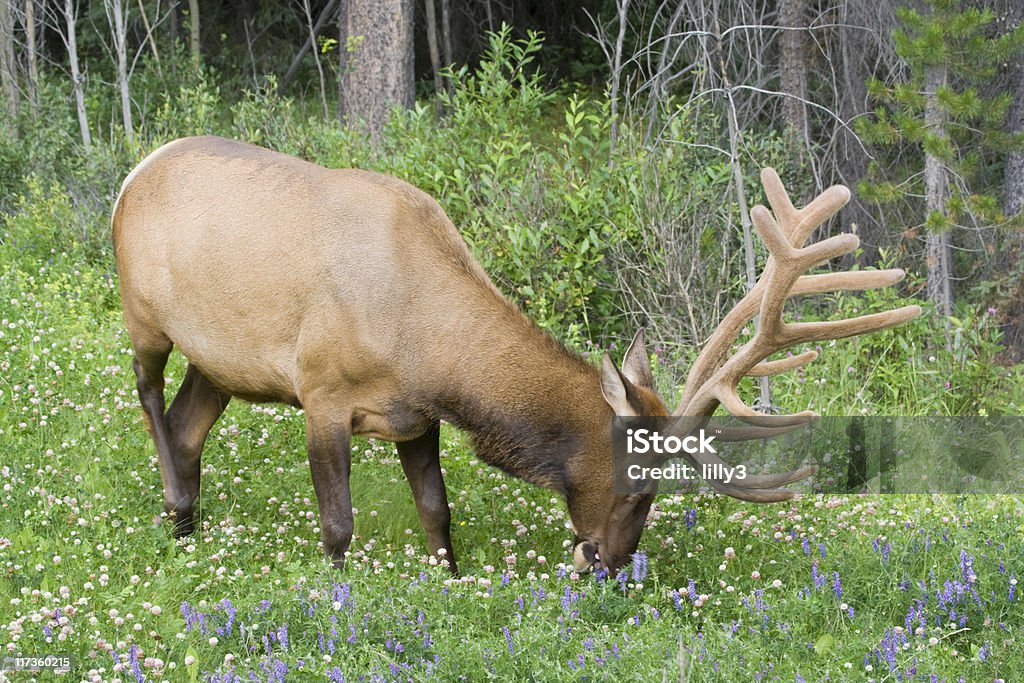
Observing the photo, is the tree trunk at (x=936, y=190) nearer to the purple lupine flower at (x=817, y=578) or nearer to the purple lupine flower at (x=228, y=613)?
the purple lupine flower at (x=817, y=578)

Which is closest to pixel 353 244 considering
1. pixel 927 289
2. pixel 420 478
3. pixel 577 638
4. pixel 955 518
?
pixel 420 478

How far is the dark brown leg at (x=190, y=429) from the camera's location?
20.4ft

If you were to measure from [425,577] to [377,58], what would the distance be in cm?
815

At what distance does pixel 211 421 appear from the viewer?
6.39 metres

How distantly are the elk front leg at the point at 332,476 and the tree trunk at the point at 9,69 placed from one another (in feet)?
29.9

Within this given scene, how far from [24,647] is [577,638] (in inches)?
74.4

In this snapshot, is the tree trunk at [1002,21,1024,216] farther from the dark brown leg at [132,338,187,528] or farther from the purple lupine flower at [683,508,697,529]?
the dark brown leg at [132,338,187,528]

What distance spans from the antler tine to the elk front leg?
1.45 m

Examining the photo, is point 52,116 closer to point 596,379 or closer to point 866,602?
point 596,379

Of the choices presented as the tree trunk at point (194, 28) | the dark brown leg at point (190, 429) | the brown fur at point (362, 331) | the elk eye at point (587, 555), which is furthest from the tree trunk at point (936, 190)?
the tree trunk at point (194, 28)

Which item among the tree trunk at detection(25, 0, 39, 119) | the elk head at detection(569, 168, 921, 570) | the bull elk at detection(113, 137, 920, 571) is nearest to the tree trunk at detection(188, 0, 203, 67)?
the tree trunk at detection(25, 0, 39, 119)

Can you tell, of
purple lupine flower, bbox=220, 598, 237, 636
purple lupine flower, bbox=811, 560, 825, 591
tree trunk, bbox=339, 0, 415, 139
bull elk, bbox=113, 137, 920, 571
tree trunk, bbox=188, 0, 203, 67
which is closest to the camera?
purple lupine flower, bbox=220, 598, 237, 636

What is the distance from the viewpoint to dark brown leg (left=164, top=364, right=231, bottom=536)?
6203 mm

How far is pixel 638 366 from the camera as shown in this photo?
5160 millimetres
